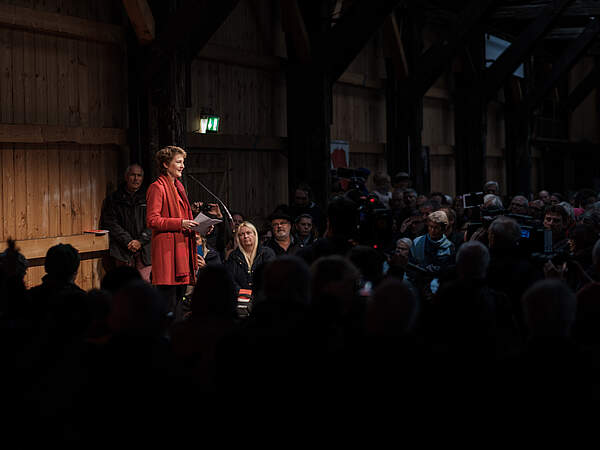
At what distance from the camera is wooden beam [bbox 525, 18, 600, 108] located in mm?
14094

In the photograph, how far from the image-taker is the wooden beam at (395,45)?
10742 mm

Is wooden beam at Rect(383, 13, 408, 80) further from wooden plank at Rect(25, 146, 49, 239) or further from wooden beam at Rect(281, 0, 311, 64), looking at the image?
wooden plank at Rect(25, 146, 49, 239)

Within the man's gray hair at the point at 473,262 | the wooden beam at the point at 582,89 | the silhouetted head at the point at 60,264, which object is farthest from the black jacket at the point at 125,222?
the wooden beam at the point at 582,89

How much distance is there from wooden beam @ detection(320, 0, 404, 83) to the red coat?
3669mm

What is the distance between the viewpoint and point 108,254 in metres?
7.09

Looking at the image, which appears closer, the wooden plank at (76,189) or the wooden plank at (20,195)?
the wooden plank at (20,195)

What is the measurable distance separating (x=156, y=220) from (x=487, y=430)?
3.49 meters

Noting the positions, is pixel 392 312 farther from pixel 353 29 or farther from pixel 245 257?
pixel 353 29

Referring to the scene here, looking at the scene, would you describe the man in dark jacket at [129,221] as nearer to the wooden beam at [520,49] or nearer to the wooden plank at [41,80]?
the wooden plank at [41,80]

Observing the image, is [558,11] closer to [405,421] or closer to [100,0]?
[100,0]

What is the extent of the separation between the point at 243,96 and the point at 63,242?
3.09m

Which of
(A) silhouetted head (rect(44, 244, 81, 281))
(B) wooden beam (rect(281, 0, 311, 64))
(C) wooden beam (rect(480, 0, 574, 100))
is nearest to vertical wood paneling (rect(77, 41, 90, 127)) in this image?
(B) wooden beam (rect(281, 0, 311, 64))

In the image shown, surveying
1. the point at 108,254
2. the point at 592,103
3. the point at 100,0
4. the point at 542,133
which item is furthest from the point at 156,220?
the point at 592,103

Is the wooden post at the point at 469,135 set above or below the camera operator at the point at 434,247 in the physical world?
above
